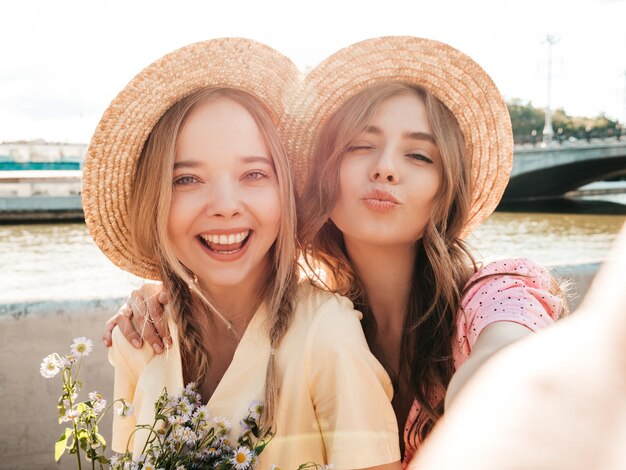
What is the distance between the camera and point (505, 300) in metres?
1.72

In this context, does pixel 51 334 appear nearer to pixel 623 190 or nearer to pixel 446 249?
pixel 446 249

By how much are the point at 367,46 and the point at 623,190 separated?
3937 cm

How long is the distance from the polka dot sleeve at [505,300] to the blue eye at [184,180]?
0.95 meters

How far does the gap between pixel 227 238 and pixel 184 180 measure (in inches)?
9.4

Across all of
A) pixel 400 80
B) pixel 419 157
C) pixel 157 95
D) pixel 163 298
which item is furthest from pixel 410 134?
pixel 163 298

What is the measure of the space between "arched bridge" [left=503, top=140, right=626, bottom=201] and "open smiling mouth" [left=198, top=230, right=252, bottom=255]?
963 inches

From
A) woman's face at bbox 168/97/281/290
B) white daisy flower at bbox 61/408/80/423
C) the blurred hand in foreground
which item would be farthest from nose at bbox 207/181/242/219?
the blurred hand in foreground

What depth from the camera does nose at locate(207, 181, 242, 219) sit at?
187cm

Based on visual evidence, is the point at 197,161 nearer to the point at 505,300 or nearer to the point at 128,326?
the point at 128,326

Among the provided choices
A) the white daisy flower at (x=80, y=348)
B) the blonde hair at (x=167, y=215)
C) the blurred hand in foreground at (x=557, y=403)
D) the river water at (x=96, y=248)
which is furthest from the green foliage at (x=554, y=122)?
the blurred hand in foreground at (x=557, y=403)

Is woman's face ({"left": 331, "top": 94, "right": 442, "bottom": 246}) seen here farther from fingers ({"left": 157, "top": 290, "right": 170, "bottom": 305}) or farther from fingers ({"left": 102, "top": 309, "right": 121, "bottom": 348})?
fingers ({"left": 102, "top": 309, "right": 121, "bottom": 348})

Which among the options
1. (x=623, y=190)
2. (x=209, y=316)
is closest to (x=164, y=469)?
(x=209, y=316)

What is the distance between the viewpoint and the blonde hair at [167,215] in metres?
1.96

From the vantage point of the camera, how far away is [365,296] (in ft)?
7.73
